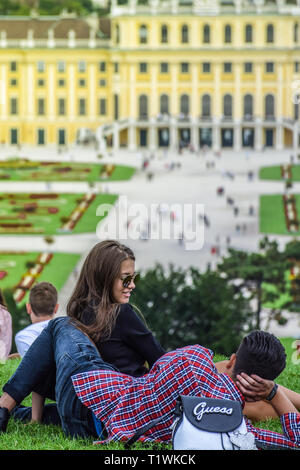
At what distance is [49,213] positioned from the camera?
1660 inches

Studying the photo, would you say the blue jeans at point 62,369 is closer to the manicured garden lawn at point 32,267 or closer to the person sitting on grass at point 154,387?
the person sitting on grass at point 154,387

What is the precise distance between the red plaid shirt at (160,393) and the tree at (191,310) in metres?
13.7

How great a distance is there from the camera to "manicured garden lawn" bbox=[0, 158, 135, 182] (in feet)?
165

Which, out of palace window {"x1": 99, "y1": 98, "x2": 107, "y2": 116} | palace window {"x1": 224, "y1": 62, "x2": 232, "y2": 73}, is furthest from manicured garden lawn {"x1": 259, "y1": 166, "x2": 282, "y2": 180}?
palace window {"x1": 99, "y1": 98, "x2": 107, "y2": 116}

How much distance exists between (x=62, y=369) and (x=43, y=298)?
4.97 feet

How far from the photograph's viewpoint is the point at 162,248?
3472cm

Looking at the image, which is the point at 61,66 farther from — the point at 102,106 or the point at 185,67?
the point at 185,67

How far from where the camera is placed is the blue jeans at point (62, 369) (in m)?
6.44

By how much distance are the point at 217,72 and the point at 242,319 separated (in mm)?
45937

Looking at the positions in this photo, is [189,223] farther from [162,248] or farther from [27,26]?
[27,26]

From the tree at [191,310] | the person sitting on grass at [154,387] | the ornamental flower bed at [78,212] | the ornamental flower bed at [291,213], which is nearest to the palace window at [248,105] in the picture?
the ornamental flower bed at [78,212]

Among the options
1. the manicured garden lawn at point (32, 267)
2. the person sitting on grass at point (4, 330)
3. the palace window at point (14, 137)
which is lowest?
the palace window at point (14, 137)

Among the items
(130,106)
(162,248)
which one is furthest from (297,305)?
(130,106)

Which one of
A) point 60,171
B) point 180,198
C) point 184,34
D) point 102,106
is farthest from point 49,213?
point 184,34
